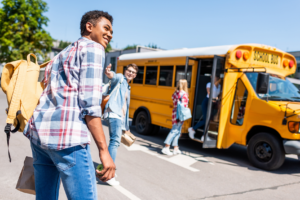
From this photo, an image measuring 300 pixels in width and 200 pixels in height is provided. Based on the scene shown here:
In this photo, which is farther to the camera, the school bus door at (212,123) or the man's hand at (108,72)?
the school bus door at (212,123)

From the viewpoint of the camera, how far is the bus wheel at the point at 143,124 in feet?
28.8

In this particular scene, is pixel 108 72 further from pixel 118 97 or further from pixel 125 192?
pixel 125 192

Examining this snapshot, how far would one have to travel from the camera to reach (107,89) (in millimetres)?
4598

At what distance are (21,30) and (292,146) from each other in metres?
33.9

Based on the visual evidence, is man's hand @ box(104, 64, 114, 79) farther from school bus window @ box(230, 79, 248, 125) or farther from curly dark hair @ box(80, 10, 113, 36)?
Answer: school bus window @ box(230, 79, 248, 125)

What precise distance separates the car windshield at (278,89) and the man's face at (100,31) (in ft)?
16.2

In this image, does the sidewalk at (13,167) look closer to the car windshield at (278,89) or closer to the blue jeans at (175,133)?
the blue jeans at (175,133)

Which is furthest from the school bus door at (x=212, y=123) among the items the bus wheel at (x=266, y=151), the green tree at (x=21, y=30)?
the green tree at (x=21, y=30)

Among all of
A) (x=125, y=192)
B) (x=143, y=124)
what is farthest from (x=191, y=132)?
(x=125, y=192)

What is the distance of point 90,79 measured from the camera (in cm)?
167

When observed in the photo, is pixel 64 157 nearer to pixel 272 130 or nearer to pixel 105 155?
pixel 105 155

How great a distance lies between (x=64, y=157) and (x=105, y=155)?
0.24m

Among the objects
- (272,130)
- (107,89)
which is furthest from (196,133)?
(107,89)

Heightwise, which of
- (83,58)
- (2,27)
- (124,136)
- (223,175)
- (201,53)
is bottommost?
(223,175)
